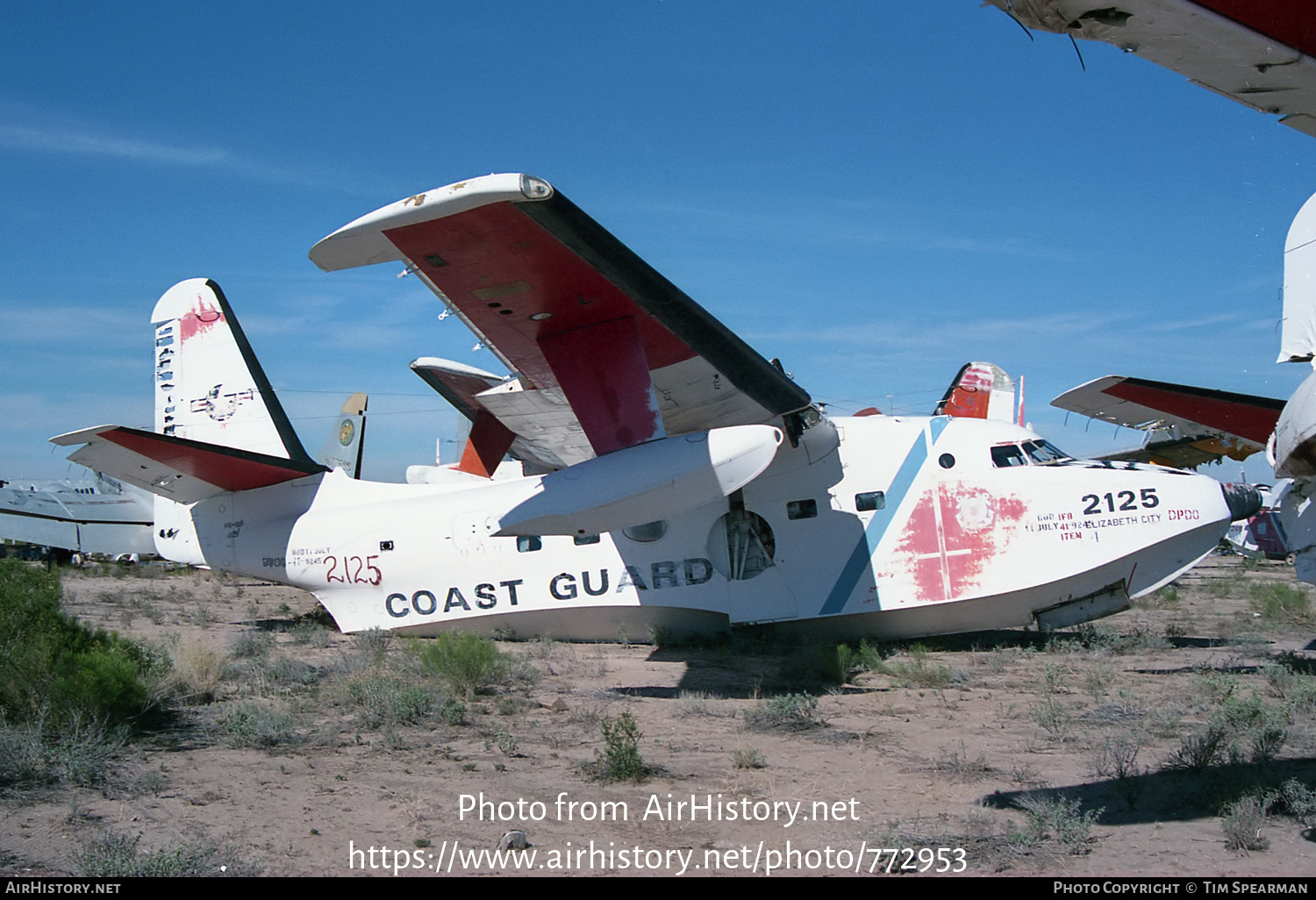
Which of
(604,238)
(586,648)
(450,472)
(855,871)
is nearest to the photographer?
(855,871)

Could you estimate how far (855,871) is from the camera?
13.0ft

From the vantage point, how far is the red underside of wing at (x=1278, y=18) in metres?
2.70

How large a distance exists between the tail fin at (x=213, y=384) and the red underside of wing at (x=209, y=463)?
77 centimetres

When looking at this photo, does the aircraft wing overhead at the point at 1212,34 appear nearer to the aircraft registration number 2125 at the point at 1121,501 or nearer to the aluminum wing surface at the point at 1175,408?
the aircraft registration number 2125 at the point at 1121,501

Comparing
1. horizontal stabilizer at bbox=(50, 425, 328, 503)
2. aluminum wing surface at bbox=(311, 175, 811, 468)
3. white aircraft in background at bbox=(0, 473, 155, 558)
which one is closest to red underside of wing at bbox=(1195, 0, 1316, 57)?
aluminum wing surface at bbox=(311, 175, 811, 468)

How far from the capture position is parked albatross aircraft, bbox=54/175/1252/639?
7.67 metres

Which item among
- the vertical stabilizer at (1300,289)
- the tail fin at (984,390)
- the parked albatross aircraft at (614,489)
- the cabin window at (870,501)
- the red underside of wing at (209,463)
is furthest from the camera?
the tail fin at (984,390)

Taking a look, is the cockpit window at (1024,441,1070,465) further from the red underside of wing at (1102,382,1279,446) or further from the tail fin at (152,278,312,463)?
the tail fin at (152,278,312,463)

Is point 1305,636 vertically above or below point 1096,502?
below

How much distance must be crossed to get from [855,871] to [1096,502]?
705 cm

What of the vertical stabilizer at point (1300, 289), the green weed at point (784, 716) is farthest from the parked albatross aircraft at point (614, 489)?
the vertical stabilizer at point (1300, 289)

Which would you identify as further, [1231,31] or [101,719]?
[101,719]

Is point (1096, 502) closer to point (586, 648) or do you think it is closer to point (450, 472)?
point (586, 648)

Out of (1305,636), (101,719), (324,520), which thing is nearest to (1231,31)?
(101,719)
